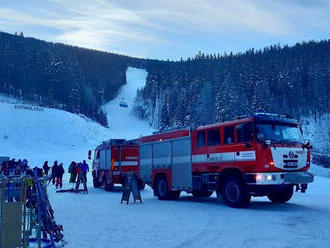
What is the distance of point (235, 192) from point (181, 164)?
3819mm

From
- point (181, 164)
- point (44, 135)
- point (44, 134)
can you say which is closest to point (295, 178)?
point (181, 164)

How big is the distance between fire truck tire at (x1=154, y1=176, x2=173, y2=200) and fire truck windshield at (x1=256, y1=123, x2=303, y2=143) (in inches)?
254

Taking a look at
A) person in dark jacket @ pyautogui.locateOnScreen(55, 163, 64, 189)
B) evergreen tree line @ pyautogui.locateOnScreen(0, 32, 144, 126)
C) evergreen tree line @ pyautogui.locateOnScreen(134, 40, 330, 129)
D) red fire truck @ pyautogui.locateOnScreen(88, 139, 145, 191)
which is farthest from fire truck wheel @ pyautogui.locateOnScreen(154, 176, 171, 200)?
evergreen tree line @ pyautogui.locateOnScreen(0, 32, 144, 126)

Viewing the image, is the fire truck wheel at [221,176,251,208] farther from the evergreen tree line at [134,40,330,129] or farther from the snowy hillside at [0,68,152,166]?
the evergreen tree line at [134,40,330,129]

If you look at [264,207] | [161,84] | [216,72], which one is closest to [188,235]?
[264,207]

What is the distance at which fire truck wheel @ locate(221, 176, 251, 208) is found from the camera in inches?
600

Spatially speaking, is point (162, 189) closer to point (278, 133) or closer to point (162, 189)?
point (162, 189)

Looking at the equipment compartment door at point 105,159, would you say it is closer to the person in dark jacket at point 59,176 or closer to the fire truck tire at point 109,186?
the fire truck tire at point 109,186

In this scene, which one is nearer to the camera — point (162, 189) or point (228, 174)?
point (228, 174)

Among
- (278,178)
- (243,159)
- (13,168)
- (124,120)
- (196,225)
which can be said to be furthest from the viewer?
(124,120)

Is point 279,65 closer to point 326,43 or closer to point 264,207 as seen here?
point 326,43

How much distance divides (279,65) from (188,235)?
393 feet

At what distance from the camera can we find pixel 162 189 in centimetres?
2027

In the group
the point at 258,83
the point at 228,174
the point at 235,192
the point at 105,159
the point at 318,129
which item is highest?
the point at 258,83
